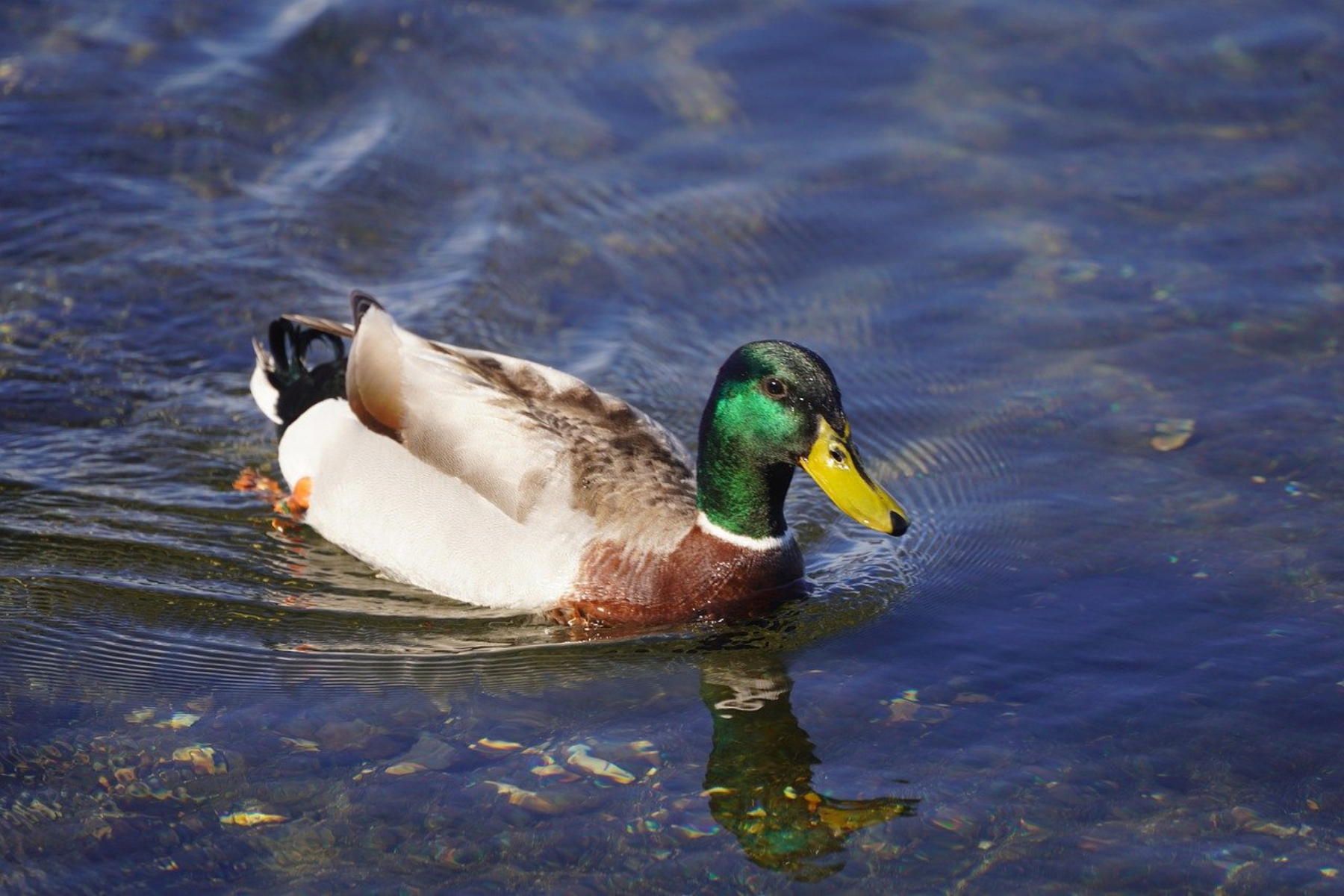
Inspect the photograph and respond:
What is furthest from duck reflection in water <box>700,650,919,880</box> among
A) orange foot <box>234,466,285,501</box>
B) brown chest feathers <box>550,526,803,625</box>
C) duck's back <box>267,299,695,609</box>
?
orange foot <box>234,466,285,501</box>

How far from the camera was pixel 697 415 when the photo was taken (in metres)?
8.29

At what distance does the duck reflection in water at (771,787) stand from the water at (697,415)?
0.02 m

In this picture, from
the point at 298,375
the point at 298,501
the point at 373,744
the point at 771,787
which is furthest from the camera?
the point at 298,375

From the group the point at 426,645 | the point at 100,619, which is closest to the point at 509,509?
the point at 426,645

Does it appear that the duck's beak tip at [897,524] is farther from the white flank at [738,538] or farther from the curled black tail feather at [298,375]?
the curled black tail feather at [298,375]

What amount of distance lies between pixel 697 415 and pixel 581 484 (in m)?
1.80

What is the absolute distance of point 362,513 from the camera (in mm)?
7191

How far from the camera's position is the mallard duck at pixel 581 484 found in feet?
20.5

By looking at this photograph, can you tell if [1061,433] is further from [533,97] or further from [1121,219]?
[533,97]

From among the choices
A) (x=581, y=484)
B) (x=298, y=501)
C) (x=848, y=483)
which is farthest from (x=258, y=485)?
(x=848, y=483)

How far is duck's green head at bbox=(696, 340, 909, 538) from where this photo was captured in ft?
20.3

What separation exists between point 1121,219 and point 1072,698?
456cm

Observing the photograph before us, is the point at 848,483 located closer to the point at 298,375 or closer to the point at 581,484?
the point at 581,484

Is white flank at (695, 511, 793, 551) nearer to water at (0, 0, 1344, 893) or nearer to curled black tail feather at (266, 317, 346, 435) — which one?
water at (0, 0, 1344, 893)
